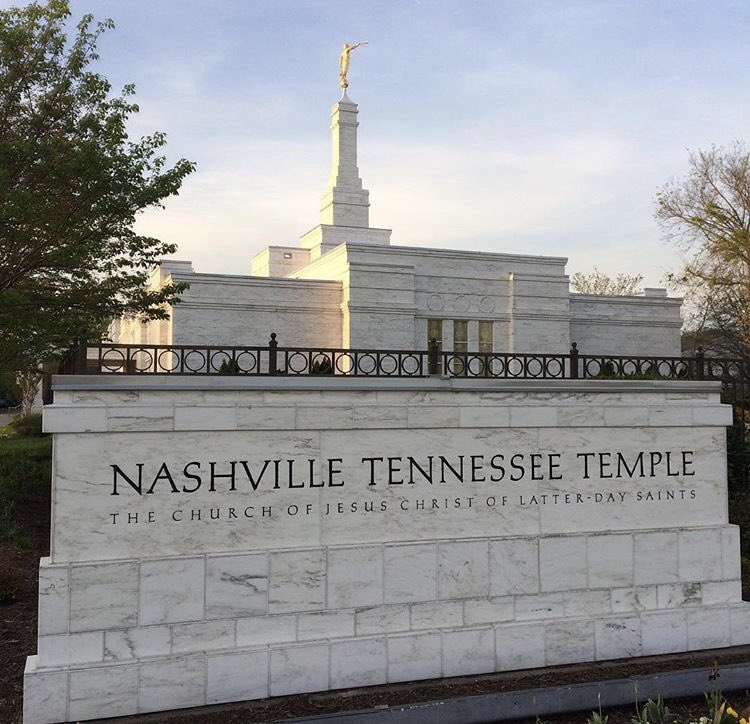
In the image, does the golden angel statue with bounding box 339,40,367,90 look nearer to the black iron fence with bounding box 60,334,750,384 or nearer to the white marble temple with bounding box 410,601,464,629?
the black iron fence with bounding box 60,334,750,384

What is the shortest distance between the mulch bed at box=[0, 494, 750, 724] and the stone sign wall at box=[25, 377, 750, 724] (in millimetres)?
117

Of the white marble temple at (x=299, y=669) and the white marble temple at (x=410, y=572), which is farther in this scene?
the white marble temple at (x=410, y=572)

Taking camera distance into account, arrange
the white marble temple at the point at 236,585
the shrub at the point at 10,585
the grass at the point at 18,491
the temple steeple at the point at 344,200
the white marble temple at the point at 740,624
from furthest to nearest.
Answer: the temple steeple at the point at 344,200
the grass at the point at 18,491
the shrub at the point at 10,585
the white marble temple at the point at 740,624
the white marble temple at the point at 236,585

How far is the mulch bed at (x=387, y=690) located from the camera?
5.00 metres

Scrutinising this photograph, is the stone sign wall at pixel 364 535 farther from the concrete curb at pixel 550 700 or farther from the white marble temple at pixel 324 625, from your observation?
the concrete curb at pixel 550 700

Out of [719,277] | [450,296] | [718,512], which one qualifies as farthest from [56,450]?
[719,277]

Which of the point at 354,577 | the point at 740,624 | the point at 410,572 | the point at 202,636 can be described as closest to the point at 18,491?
the point at 202,636

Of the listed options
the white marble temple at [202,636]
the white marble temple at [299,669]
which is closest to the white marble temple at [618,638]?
the white marble temple at [299,669]

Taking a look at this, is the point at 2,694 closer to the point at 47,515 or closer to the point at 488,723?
the point at 488,723

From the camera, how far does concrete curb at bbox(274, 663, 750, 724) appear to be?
4.79m

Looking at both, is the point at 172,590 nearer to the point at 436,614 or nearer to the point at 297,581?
the point at 297,581

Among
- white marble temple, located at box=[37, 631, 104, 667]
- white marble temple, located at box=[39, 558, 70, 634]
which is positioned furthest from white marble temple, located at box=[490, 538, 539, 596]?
white marble temple, located at box=[39, 558, 70, 634]

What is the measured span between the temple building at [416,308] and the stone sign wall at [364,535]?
69.6 ft

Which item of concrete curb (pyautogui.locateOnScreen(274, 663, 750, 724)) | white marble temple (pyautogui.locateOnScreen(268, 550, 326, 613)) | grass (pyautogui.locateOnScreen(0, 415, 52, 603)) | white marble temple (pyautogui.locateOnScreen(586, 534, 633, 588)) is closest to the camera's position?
concrete curb (pyautogui.locateOnScreen(274, 663, 750, 724))
